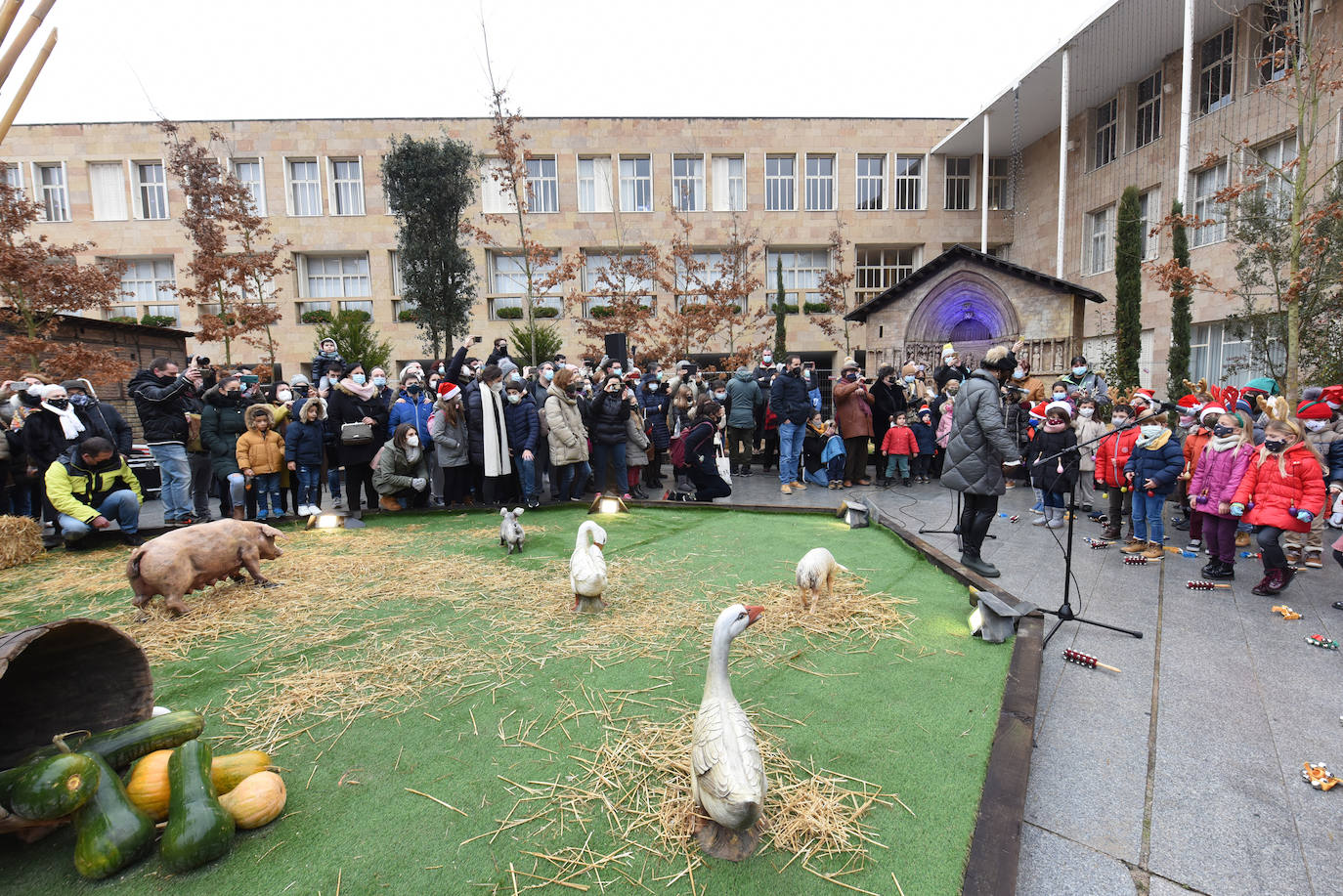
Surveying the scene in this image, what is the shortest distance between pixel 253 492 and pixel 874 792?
323 inches

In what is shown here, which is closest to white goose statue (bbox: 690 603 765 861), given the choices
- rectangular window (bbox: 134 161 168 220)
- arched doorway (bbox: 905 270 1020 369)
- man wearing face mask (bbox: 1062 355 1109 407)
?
man wearing face mask (bbox: 1062 355 1109 407)

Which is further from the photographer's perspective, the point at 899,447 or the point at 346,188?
the point at 346,188

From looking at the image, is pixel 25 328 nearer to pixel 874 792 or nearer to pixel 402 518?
pixel 402 518

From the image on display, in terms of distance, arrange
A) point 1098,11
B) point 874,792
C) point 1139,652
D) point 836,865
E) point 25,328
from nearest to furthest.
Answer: point 836,865
point 874,792
point 1139,652
point 25,328
point 1098,11

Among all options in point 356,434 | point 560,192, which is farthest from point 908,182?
point 356,434

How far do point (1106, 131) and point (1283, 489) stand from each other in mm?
22251

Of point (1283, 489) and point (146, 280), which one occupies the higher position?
point (146, 280)

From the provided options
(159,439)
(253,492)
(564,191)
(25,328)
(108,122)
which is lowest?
(253,492)

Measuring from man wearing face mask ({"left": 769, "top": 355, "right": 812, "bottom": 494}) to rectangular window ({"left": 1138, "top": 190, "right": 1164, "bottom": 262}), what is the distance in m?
15.9

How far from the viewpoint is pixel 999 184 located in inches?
1102

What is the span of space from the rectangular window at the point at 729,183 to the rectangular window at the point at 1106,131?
1314cm

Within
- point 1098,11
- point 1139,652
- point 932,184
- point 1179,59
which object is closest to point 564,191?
point 932,184

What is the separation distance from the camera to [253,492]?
7.78 meters

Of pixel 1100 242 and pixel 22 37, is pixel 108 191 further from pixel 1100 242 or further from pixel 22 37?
pixel 1100 242
